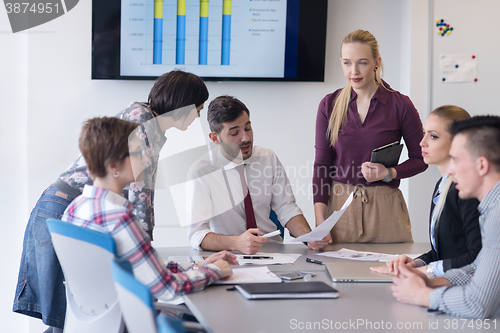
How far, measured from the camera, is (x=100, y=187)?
133 cm

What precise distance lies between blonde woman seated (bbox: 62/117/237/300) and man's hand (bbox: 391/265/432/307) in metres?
0.50

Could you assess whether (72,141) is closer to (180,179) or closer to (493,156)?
(180,179)

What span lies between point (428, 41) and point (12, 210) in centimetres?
304

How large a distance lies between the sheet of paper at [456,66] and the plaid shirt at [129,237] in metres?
2.51

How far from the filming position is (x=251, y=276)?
56.7 inches

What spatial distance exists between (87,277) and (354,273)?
0.82 meters

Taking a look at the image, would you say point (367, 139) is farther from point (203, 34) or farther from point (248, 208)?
point (203, 34)

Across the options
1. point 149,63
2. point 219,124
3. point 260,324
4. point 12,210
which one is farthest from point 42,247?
point 149,63

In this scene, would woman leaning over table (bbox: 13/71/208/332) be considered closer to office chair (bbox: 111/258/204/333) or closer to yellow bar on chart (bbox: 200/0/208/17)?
office chair (bbox: 111/258/204/333)

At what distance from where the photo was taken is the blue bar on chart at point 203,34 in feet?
9.99

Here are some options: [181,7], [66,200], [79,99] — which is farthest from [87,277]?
[181,7]

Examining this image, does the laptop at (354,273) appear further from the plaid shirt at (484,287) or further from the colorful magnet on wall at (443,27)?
the colorful magnet on wall at (443,27)
